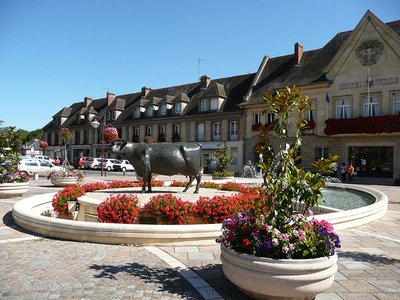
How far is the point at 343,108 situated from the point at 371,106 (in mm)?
2180

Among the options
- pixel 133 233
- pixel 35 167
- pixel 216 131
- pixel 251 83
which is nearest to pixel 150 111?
pixel 216 131

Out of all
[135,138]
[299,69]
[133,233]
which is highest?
[299,69]

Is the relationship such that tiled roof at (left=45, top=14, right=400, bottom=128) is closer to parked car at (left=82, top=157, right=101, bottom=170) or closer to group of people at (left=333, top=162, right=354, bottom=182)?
group of people at (left=333, top=162, right=354, bottom=182)

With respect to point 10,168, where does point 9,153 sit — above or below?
above

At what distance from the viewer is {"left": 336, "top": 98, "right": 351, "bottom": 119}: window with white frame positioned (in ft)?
90.9

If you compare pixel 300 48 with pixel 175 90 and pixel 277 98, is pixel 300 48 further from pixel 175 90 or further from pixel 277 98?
pixel 277 98

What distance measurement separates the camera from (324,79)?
28844mm

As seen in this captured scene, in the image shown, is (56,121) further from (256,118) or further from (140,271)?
(140,271)

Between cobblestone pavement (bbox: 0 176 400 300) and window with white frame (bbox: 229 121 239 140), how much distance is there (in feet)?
93.7

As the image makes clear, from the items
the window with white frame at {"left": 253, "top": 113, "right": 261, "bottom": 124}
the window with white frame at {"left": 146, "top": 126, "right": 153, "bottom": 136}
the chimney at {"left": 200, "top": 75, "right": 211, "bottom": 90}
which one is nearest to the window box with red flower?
the window with white frame at {"left": 253, "top": 113, "right": 261, "bottom": 124}

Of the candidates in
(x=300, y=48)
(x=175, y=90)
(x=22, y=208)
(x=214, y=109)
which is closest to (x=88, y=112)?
(x=175, y=90)

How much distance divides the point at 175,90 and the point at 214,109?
1022cm

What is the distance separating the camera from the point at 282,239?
387 centimetres

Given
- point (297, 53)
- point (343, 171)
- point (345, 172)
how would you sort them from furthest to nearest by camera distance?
1. point (297, 53)
2. point (345, 172)
3. point (343, 171)
